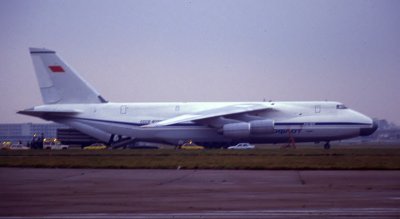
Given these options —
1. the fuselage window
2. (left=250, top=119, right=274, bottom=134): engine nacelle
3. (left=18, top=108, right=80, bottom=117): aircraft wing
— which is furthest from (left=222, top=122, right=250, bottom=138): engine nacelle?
(left=18, top=108, right=80, bottom=117): aircraft wing

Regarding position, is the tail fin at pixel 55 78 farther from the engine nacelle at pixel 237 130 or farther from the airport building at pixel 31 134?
the engine nacelle at pixel 237 130

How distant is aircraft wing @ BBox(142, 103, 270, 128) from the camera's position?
43.9 m

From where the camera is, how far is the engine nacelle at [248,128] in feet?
143

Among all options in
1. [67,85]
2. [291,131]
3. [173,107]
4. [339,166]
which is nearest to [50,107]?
[67,85]

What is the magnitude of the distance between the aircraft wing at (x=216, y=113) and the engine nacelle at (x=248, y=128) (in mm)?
1168

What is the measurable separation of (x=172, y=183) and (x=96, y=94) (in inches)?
1301

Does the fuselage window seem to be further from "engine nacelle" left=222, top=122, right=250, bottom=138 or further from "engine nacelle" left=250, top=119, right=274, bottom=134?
"engine nacelle" left=250, top=119, right=274, bottom=134

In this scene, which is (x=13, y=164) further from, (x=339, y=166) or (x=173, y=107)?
(x=173, y=107)

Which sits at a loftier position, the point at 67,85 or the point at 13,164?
the point at 67,85

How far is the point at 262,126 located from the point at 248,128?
998 millimetres

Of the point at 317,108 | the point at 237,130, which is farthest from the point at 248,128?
the point at 317,108

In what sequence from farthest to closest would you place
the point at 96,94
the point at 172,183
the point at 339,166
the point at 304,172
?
the point at 96,94 → the point at 339,166 → the point at 304,172 → the point at 172,183

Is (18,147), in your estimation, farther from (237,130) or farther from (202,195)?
(202,195)

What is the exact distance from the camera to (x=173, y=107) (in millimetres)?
46344
